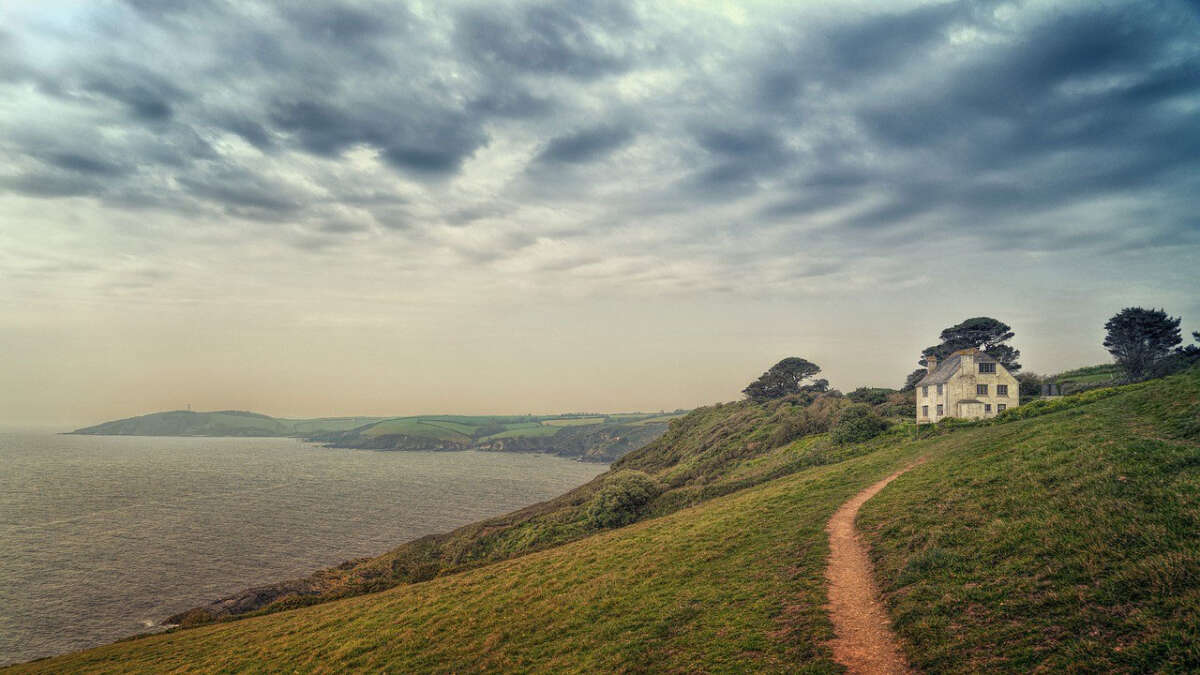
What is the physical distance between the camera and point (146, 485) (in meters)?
129

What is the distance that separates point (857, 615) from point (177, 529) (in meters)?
108

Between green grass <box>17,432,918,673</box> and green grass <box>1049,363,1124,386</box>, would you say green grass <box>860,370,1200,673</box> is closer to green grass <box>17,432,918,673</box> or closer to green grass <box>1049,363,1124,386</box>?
green grass <box>17,432,918,673</box>

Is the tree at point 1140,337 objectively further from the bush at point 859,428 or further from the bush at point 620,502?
the bush at point 620,502

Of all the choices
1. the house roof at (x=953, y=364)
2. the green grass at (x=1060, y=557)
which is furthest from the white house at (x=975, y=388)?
the green grass at (x=1060, y=557)

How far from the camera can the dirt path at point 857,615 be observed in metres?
12.8

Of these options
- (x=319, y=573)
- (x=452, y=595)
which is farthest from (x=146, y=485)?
(x=452, y=595)

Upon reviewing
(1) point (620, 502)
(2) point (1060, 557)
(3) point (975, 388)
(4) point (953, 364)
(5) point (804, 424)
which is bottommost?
(1) point (620, 502)

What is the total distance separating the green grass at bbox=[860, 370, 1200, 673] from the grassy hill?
62 millimetres

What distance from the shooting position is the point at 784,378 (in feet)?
393

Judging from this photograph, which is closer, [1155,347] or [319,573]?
[319,573]

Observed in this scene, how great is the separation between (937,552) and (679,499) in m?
34.7

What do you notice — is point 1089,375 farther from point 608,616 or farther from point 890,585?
point 608,616

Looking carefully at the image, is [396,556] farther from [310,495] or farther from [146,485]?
[146,485]

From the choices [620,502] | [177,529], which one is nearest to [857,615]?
[620,502]
